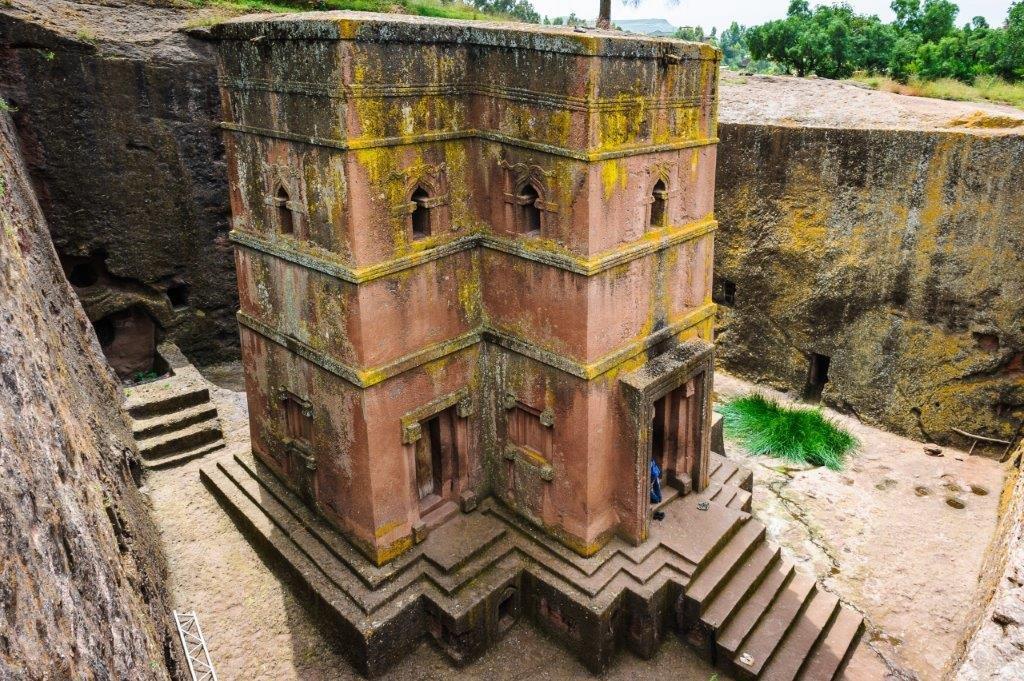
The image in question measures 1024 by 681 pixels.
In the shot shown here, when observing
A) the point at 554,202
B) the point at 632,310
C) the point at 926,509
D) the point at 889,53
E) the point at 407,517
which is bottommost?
the point at 926,509

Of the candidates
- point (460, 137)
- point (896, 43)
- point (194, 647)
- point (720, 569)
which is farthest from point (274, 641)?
point (896, 43)

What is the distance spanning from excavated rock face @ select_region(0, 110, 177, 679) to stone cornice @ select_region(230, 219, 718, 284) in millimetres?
2503

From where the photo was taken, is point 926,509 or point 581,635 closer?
point 581,635

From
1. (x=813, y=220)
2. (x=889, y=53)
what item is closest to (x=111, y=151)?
(x=813, y=220)

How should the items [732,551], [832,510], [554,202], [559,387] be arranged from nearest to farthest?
[554,202]
[559,387]
[732,551]
[832,510]

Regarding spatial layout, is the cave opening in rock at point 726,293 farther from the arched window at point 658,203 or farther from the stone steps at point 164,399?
the stone steps at point 164,399

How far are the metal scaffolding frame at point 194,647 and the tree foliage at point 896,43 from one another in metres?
23.0

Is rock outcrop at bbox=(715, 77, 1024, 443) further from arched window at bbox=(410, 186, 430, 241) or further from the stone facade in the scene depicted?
arched window at bbox=(410, 186, 430, 241)

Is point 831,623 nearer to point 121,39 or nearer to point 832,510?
point 832,510

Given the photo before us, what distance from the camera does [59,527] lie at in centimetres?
450

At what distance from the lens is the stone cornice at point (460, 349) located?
8391 millimetres

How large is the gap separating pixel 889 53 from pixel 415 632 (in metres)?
24.4

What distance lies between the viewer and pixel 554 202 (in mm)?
8211

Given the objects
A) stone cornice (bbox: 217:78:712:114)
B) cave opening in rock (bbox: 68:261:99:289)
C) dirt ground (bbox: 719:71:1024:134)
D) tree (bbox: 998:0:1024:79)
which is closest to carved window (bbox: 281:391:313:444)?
stone cornice (bbox: 217:78:712:114)
